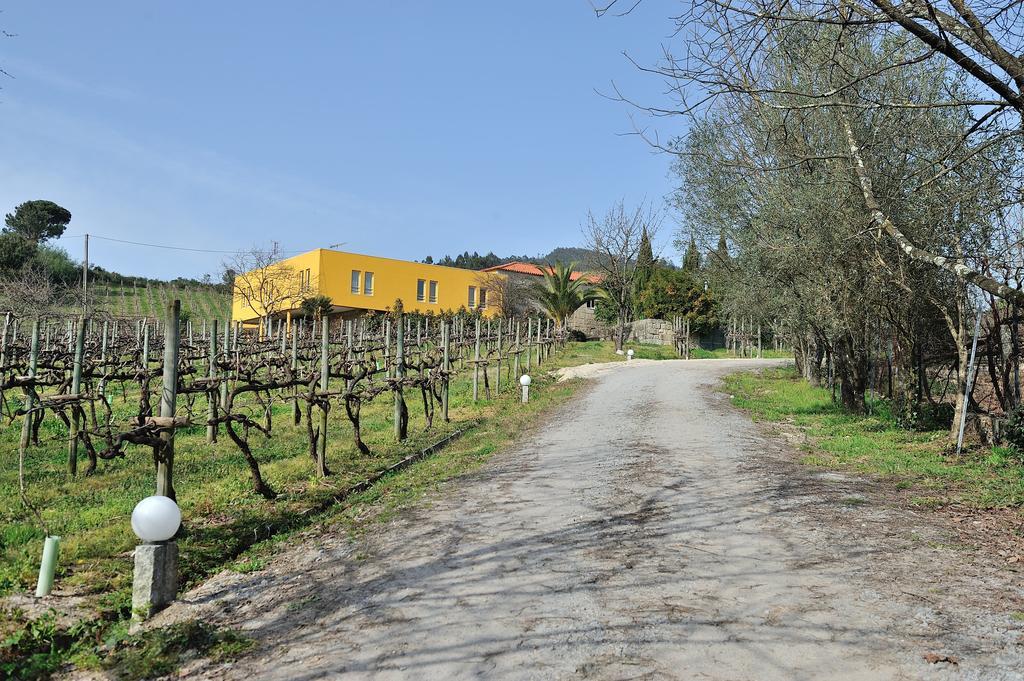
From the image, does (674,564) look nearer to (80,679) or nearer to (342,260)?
(80,679)

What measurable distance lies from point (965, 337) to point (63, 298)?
153 feet

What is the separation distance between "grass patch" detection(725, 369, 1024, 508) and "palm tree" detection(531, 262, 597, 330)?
2250 centimetres

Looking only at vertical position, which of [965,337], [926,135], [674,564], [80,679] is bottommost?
[80,679]

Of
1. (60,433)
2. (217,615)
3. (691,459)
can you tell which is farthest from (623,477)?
(60,433)

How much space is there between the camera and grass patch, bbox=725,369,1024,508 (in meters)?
7.98

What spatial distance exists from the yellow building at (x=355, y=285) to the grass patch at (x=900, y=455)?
32.0 metres

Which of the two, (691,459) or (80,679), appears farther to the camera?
(691,459)

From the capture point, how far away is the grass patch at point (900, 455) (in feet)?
26.2

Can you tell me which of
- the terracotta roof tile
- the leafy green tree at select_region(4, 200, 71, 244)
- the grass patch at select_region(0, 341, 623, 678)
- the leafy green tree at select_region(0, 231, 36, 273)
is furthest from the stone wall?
the leafy green tree at select_region(4, 200, 71, 244)

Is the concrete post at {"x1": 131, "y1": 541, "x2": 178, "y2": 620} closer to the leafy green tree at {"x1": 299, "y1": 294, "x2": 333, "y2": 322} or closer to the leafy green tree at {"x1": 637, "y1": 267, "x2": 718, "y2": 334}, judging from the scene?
the leafy green tree at {"x1": 299, "y1": 294, "x2": 333, "y2": 322}

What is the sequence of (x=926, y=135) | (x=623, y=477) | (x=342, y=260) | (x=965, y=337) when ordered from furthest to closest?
(x=342, y=260)
(x=965, y=337)
(x=926, y=135)
(x=623, y=477)

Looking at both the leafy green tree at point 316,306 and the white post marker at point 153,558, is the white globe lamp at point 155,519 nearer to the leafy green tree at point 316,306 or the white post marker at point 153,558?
the white post marker at point 153,558

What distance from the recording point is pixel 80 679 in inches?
157

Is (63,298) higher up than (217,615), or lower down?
higher up
